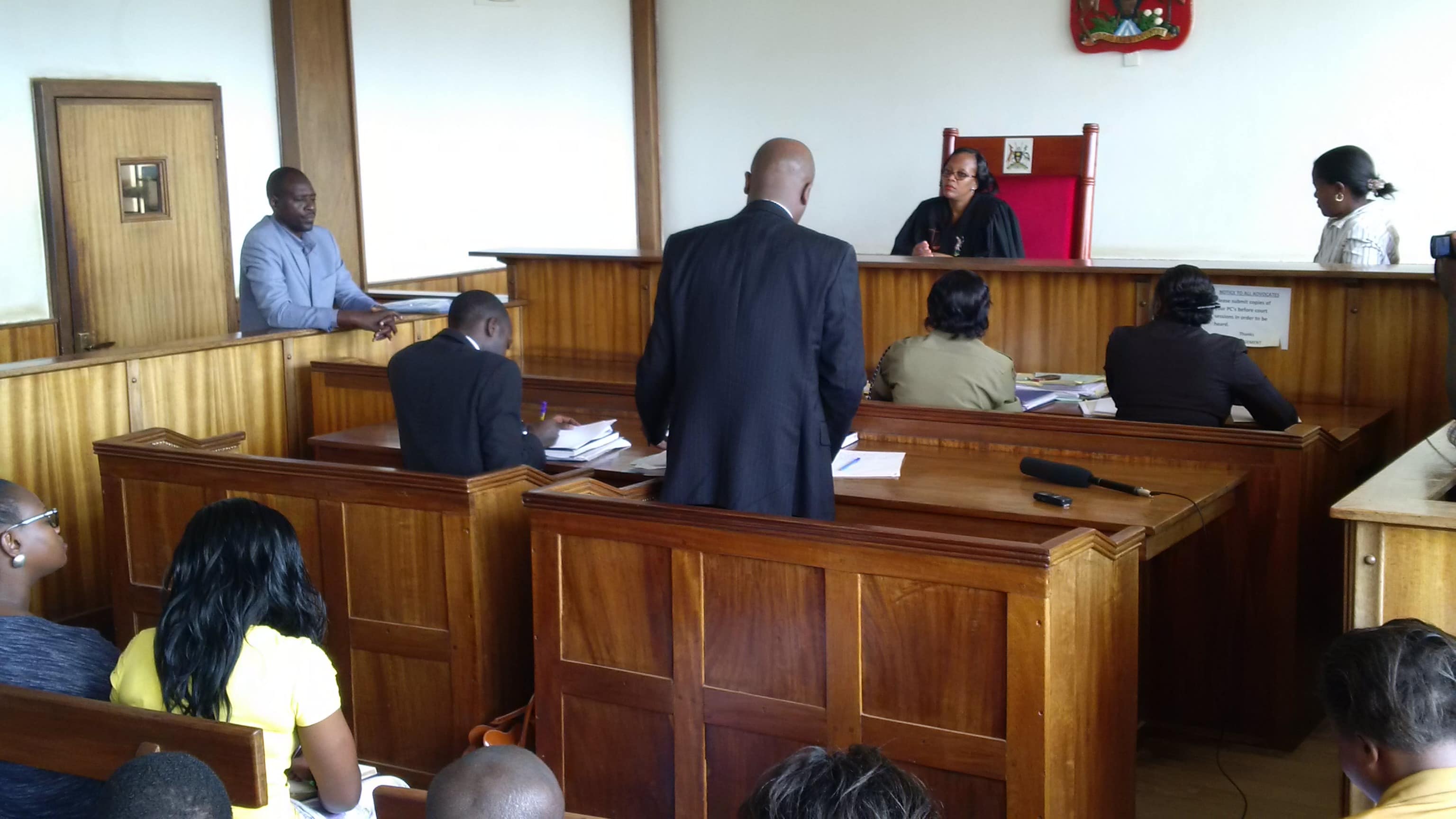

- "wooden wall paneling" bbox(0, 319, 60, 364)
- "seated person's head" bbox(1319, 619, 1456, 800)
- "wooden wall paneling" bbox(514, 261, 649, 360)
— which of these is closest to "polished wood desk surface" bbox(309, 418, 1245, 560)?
"seated person's head" bbox(1319, 619, 1456, 800)

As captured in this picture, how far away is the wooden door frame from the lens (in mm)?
5742

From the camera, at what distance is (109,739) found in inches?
75.7

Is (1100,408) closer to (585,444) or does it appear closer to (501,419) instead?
(585,444)

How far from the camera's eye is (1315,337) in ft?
13.8

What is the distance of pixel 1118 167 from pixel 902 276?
12.1 feet

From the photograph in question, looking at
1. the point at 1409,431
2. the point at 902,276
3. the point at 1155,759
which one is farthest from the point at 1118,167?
the point at 1155,759

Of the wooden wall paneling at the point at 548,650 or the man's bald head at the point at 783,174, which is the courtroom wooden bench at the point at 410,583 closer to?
the wooden wall paneling at the point at 548,650

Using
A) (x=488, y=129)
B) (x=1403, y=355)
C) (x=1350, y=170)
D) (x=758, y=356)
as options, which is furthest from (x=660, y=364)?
(x=488, y=129)

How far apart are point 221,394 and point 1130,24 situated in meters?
5.43

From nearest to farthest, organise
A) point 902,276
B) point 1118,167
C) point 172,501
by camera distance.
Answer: point 172,501 < point 902,276 < point 1118,167

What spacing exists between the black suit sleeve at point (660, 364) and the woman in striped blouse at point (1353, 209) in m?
2.73

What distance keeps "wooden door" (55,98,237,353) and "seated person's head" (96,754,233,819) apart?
5.13m

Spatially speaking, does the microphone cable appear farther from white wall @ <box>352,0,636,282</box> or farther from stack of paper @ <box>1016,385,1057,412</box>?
white wall @ <box>352,0,636,282</box>

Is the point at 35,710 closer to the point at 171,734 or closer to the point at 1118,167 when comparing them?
the point at 171,734
